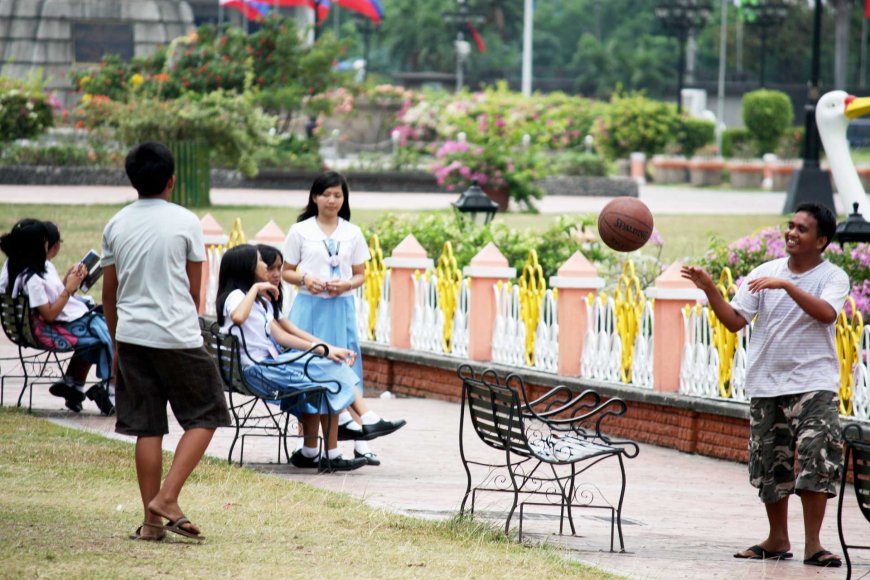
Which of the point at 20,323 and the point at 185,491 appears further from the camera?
the point at 20,323

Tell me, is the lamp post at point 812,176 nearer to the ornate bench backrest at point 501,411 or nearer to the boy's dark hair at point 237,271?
the boy's dark hair at point 237,271

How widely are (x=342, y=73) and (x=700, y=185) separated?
A: 12.4 meters

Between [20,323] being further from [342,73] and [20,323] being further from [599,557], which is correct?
[342,73]

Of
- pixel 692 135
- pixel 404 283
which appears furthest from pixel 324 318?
pixel 692 135

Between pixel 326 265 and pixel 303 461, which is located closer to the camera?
pixel 303 461

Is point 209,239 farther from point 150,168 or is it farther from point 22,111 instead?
point 22,111

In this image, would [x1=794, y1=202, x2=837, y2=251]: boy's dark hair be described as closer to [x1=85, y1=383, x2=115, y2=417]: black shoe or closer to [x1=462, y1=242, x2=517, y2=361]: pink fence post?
[x1=462, y1=242, x2=517, y2=361]: pink fence post

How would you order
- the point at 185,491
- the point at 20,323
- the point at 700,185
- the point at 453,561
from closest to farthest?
the point at 453,561 < the point at 185,491 < the point at 20,323 < the point at 700,185

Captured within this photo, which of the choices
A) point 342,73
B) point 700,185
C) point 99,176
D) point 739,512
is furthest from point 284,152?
point 739,512

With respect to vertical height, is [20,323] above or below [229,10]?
below

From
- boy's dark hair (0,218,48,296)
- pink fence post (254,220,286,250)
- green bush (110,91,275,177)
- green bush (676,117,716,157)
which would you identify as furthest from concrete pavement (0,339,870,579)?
green bush (676,117,716,157)

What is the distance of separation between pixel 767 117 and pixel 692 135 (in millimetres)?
3712

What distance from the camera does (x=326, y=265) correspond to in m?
8.76

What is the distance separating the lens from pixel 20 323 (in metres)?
9.55
